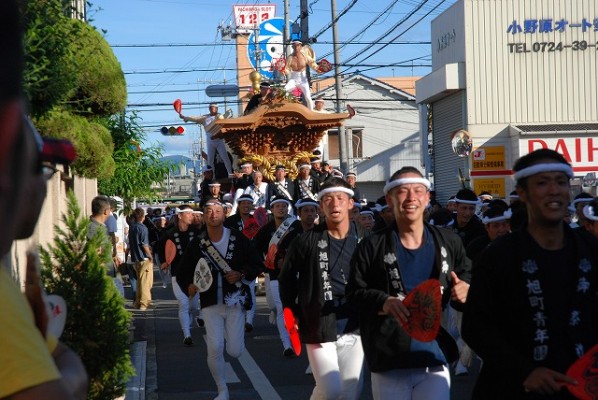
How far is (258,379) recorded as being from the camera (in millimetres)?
11641

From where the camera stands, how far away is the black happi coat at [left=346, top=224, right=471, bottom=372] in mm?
5961

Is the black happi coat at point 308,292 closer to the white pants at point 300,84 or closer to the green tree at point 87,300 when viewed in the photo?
the green tree at point 87,300

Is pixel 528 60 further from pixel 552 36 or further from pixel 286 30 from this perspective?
pixel 286 30

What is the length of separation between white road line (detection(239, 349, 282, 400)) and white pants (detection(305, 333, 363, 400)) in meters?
2.79

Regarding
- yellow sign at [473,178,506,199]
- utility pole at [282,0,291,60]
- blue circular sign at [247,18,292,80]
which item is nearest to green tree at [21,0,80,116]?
yellow sign at [473,178,506,199]

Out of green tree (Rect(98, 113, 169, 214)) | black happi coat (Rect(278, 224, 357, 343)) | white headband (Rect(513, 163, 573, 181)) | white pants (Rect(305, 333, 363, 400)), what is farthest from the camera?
green tree (Rect(98, 113, 169, 214))

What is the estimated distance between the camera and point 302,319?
26.1 feet

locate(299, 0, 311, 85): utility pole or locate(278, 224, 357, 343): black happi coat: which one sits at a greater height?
locate(299, 0, 311, 85): utility pole

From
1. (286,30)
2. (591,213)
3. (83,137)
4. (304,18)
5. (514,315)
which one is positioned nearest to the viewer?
(514,315)

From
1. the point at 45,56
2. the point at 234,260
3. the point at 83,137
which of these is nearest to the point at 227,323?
the point at 234,260

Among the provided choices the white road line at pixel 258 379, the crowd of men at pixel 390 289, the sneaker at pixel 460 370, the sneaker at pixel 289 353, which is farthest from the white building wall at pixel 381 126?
the crowd of men at pixel 390 289

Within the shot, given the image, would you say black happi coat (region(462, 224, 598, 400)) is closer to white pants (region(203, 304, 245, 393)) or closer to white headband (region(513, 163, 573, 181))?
white headband (region(513, 163, 573, 181))

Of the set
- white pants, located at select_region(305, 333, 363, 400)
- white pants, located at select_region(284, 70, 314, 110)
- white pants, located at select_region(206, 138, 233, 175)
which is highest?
white pants, located at select_region(284, 70, 314, 110)

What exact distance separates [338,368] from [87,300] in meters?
1.88
